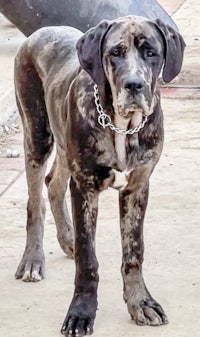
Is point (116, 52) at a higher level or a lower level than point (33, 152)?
higher

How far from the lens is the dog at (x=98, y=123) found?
16.8ft

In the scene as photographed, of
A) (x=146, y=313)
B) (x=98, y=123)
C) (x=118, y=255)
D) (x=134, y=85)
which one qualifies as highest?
(x=134, y=85)

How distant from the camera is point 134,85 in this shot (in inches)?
196

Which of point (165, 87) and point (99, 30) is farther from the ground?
point (99, 30)

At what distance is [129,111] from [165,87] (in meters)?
5.73

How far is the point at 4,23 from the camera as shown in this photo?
13.5 metres

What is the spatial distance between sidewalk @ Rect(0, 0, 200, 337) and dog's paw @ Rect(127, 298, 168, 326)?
0.15 ft

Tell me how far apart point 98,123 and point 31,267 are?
1219 mm

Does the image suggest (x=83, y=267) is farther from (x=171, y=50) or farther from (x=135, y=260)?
(x=171, y=50)

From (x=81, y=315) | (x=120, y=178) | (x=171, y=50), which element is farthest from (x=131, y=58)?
(x=81, y=315)

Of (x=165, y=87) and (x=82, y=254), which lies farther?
(x=165, y=87)

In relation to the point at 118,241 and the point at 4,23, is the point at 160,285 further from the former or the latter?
the point at 4,23

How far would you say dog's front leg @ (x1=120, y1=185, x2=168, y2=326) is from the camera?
5.65 meters

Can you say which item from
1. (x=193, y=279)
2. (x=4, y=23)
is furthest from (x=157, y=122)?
(x=4, y=23)
